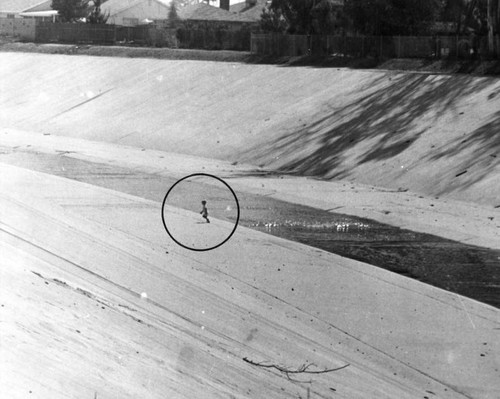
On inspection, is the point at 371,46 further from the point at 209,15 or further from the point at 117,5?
the point at 117,5

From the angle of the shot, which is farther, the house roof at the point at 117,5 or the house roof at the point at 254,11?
the house roof at the point at 117,5

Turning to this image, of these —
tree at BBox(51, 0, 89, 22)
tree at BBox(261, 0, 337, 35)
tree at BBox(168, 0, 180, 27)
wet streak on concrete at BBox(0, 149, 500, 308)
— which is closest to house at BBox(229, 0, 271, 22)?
tree at BBox(168, 0, 180, 27)

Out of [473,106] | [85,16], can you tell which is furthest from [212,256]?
[85,16]

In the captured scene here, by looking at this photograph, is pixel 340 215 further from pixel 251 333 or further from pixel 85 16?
pixel 85 16

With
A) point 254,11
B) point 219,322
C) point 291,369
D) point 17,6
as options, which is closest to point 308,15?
point 254,11

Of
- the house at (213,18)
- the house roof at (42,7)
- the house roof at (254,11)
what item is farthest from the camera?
the house roof at (42,7)

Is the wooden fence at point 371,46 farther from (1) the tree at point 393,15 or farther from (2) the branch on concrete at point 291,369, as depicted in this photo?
(2) the branch on concrete at point 291,369

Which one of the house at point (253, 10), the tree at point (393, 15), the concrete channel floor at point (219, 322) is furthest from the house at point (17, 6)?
the concrete channel floor at point (219, 322)
